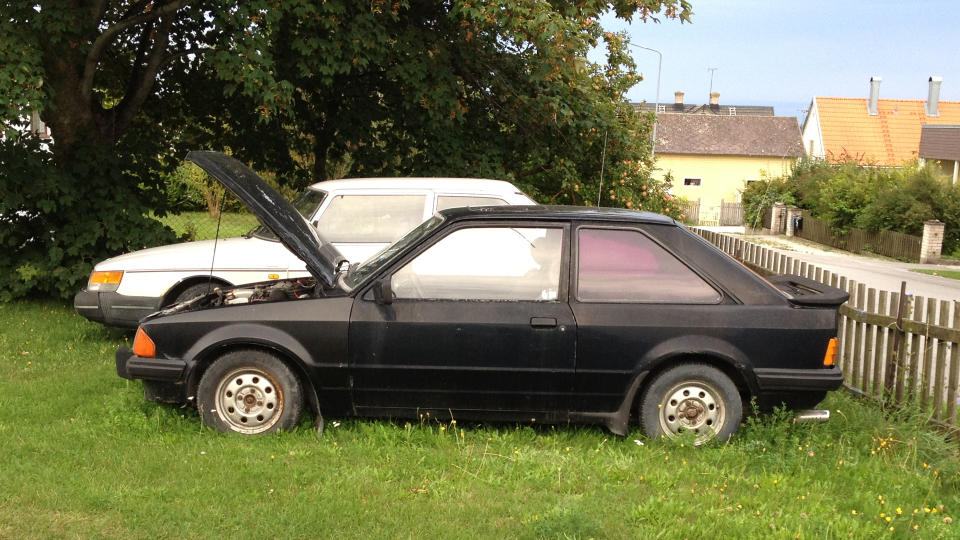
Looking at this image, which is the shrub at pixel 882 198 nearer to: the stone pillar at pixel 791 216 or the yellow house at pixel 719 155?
the stone pillar at pixel 791 216

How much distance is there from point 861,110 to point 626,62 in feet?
157

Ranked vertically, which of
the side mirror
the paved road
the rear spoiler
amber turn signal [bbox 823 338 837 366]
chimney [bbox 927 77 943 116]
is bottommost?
the paved road

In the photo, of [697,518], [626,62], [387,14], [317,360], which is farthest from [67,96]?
[697,518]

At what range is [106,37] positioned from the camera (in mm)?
10789

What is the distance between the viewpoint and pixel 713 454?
556 cm

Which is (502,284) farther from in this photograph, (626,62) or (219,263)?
(626,62)

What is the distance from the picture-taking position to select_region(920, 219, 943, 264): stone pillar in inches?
1136

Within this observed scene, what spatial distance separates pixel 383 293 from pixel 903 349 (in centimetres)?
387

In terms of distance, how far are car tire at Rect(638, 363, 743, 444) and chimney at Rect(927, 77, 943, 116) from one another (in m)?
57.3

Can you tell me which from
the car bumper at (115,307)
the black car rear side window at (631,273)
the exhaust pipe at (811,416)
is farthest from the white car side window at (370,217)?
the exhaust pipe at (811,416)

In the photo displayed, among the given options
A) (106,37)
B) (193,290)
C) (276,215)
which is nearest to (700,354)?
(276,215)

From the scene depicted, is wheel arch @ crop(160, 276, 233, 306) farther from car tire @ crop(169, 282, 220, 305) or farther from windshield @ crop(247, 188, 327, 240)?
windshield @ crop(247, 188, 327, 240)

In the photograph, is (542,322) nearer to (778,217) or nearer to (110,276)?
(110,276)

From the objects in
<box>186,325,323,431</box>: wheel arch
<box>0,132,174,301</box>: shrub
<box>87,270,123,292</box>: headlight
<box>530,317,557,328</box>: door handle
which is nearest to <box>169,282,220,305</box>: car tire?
<box>87,270,123,292</box>: headlight
